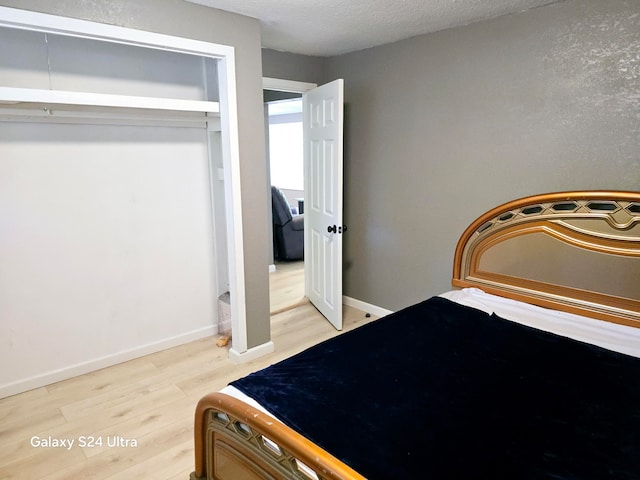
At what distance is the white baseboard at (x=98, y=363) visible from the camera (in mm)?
2578

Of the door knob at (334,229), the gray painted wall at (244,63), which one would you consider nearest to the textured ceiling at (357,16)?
the gray painted wall at (244,63)

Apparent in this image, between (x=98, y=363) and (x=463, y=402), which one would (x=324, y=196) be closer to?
(x=98, y=363)

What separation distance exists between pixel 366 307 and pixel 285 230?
1998mm

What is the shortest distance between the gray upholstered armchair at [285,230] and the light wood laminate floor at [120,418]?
238 cm

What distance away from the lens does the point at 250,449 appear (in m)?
1.25

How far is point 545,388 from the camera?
1.46m

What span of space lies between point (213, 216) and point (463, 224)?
2.01 meters

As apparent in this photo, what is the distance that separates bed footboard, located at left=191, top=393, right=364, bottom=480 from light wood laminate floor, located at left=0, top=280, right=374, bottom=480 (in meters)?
0.67

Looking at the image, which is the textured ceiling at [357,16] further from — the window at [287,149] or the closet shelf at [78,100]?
the window at [287,149]

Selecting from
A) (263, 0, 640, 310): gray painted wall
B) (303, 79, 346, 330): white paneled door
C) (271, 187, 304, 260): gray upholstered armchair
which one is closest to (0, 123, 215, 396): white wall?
(303, 79, 346, 330): white paneled door

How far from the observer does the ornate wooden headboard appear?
81.2 inches

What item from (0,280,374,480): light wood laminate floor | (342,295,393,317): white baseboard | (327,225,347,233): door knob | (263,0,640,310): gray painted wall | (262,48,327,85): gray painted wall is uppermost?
(262,48,327,85): gray painted wall

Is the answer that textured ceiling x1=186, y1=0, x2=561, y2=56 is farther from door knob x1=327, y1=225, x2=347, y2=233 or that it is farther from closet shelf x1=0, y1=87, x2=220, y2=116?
door knob x1=327, y1=225, x2=347, y2=233

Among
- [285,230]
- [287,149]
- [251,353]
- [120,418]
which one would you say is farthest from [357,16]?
[287,149]
